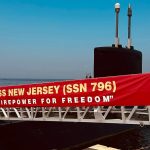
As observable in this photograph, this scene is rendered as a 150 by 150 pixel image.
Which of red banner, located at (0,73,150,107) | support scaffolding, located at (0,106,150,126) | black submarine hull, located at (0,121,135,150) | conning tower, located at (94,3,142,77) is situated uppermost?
conning tower, located at (94,3,142,77)

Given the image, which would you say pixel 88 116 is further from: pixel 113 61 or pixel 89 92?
pixel 89 92

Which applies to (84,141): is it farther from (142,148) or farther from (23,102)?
(23,102)

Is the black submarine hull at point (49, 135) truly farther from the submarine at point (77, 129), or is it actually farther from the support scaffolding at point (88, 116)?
the support scaffolding at point (88, 116)

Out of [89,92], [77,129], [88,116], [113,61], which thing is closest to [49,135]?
[77,129]

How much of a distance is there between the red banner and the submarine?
545 cm

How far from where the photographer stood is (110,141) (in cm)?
2753

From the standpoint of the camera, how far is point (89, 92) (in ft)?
52.0

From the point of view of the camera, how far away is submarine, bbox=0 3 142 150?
23742 millimetres

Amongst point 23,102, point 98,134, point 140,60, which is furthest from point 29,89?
point 140,60

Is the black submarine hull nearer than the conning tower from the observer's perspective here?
Yes

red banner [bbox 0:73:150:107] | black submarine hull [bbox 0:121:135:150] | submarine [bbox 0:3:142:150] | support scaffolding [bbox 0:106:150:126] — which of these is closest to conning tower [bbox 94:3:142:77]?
submarine [bbox 0:3:142:150]

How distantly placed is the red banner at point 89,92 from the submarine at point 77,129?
5448 mm

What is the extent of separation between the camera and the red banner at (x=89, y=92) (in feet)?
47.8

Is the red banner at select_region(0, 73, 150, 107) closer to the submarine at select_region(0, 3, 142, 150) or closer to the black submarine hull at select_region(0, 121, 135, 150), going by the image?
the black submarine hull at select_region(0, 121, 135, 150)
